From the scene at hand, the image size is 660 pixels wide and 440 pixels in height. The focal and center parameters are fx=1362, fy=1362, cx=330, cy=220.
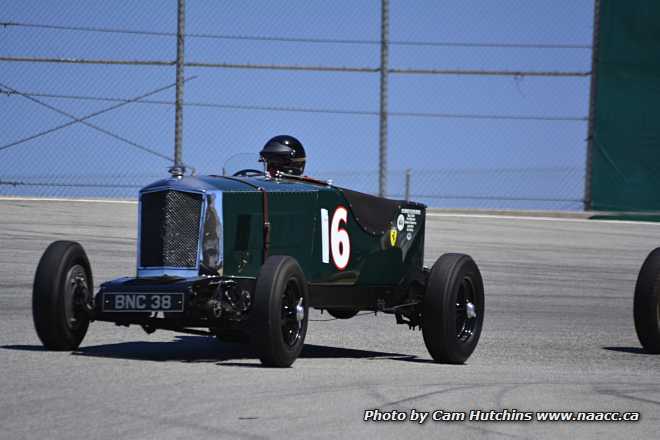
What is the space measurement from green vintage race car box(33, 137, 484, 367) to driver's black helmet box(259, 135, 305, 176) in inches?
0.4

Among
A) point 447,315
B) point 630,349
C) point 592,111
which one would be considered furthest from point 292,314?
point 592,111

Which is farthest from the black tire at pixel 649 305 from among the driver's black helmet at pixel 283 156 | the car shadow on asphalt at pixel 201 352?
the driver's black helmet at pixel 283 156

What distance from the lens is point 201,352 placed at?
9.96 meters

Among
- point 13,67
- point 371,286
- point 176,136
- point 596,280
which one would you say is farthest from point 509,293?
point 13,67

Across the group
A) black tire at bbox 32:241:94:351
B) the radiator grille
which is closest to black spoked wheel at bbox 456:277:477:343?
the radiator grille

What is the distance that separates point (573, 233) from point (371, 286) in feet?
40.3

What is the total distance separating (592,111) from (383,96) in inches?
135

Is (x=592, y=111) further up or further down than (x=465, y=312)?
further up

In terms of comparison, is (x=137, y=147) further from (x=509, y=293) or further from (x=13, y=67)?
(x=509, y=293)

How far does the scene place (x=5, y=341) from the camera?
10.1 metres

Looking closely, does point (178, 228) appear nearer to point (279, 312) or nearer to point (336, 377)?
point (279, 312)

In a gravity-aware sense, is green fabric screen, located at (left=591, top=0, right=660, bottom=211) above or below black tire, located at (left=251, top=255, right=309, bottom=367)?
above

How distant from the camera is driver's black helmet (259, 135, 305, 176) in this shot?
417 inches

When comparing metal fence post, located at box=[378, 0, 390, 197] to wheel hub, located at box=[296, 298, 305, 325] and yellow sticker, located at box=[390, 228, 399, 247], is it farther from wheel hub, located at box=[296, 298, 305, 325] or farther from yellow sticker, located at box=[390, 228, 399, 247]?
wheel hub, located at box=[296, 298, 305, 325]
